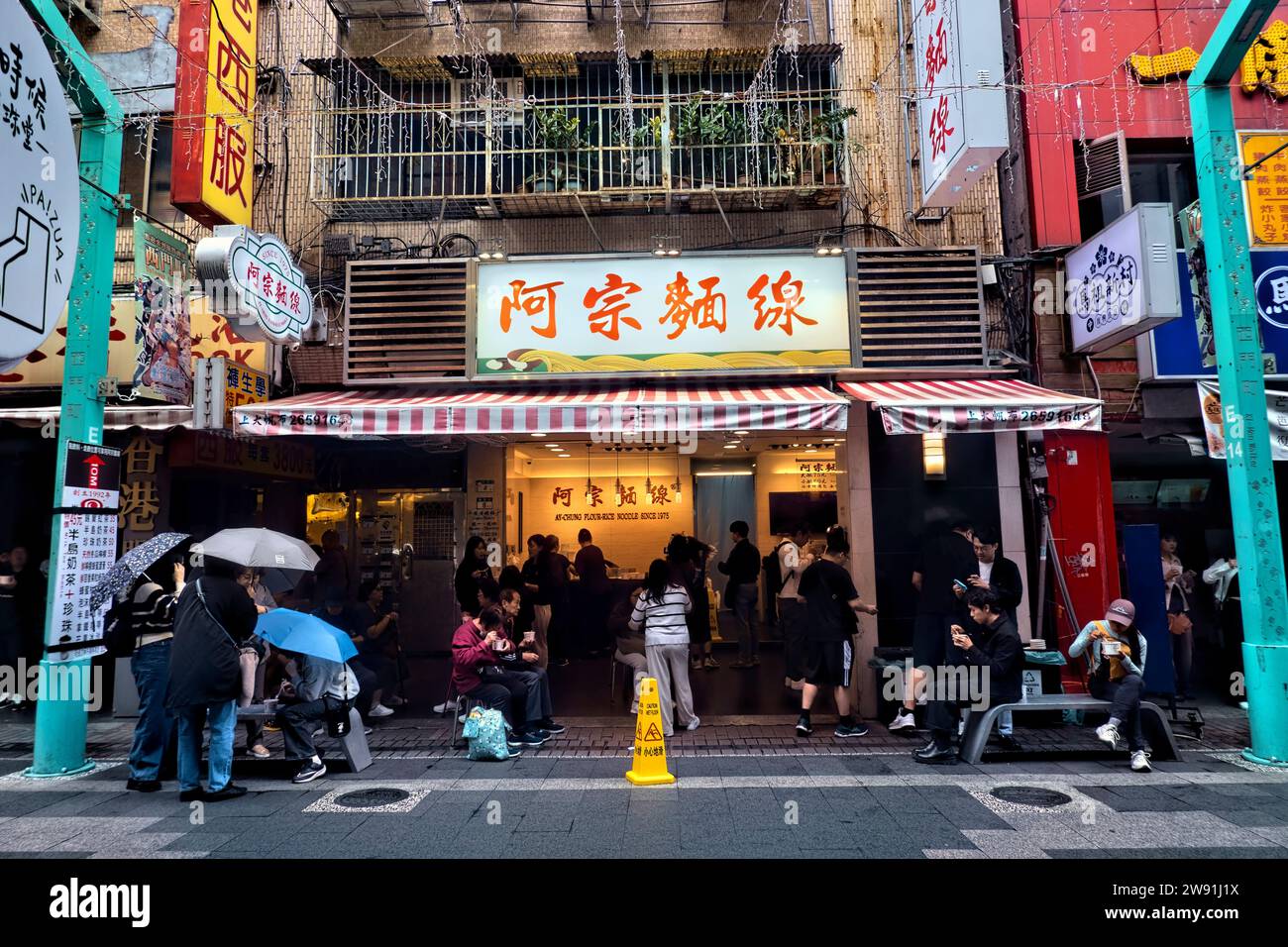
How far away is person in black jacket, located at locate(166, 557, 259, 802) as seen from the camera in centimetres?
561

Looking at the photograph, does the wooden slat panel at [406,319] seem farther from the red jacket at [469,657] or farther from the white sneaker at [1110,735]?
the white sneaker at [1110,735]

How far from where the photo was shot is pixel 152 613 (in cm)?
618

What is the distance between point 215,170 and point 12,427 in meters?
5.02

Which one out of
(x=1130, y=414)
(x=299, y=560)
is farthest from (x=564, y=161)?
(x=1130, y=414)

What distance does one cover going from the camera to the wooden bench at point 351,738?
21.1ft

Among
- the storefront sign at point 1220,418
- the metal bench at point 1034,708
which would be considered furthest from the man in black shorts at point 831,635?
the storefront sign at point 1220,418

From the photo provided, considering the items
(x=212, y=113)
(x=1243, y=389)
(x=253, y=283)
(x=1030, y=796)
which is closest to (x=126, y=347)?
(x=253, y=283)

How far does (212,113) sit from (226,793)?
7.16m

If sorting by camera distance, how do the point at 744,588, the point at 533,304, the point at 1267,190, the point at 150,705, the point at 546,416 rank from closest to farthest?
the point at 150,705 < the point at 546,416 < the point at 1267,190 < the point at 533,304 < the point at 744,588

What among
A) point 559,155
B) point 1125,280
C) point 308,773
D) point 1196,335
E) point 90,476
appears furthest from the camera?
point 559,155

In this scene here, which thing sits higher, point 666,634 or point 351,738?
point 666,634

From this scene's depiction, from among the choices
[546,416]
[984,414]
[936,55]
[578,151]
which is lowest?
[984,414]

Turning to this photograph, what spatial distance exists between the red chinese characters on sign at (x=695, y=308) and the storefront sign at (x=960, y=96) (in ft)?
9.02

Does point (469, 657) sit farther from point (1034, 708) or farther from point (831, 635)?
point (1034, 708)
